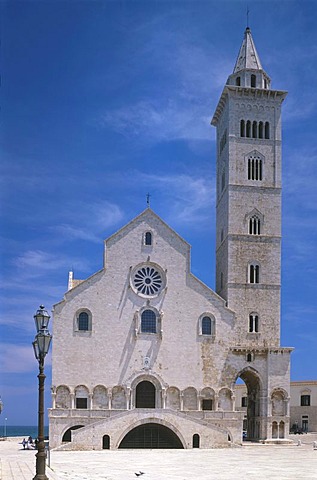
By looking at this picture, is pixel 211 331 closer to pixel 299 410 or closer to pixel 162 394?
pixel 162 394

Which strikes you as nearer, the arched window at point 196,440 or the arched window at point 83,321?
the arched window at point 196,440

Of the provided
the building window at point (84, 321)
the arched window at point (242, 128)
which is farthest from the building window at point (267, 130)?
the building window at point (84, 321)

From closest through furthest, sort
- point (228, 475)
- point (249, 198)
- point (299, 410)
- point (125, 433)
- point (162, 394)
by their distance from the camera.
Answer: point (228, 475) → point (125, 433) → point (162, 394) → point (249, 198) → point (299, 410)

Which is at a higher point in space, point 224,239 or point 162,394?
point 224,239

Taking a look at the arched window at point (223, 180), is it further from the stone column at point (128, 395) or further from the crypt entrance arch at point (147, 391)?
the stone column at point (128, 395)

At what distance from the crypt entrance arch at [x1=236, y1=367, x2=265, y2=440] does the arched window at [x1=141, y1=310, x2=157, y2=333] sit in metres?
8.26

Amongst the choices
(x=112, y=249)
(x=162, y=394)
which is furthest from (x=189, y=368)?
(x=112, y=249)

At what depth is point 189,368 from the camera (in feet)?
191

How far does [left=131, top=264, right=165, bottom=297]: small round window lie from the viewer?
58969mm

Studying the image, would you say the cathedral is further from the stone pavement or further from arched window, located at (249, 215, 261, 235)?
the stone pavement

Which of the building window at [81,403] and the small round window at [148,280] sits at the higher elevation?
the small round window at [148,280]

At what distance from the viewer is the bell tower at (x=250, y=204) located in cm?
6150

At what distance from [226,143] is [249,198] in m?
5.72

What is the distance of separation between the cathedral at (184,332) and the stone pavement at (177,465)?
3.27 meters
